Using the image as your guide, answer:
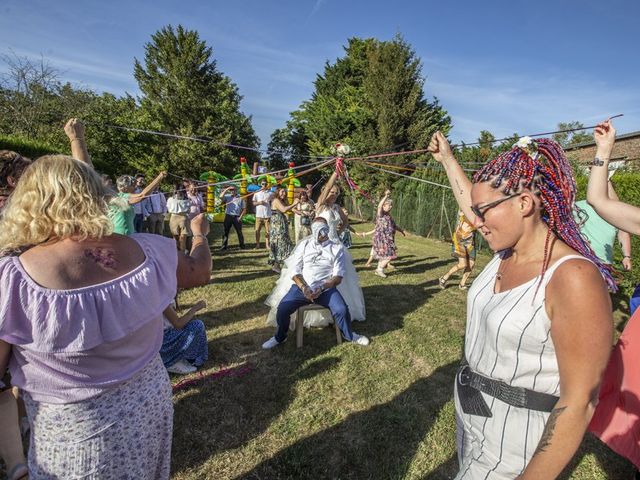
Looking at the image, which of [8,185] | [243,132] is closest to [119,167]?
[243,132]

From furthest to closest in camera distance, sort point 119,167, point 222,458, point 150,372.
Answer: point 119,167 → point 222,458 → point 150,372

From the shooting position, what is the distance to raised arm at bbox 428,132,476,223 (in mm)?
1963

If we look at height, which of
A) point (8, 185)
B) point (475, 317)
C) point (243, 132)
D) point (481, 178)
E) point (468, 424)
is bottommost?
point (468, 424)

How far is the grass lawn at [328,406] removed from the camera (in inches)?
108

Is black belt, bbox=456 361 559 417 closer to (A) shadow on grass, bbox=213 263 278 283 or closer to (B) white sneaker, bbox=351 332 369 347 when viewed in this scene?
(B) white sneaker, bbox=351 332 369 347

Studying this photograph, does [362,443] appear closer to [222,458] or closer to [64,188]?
[222,458]

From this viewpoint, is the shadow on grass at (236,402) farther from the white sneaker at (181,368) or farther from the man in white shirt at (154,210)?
the man in white shirt at (154,210)

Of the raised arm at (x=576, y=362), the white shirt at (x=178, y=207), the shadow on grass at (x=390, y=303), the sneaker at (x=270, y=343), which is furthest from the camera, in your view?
the white shirt at (x=178, y=207)

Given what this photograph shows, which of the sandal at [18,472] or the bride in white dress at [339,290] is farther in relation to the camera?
the bride in white dress at [339,290]

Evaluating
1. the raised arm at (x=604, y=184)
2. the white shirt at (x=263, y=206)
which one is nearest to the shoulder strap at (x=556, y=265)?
the raised arm at (x=604, y=184)

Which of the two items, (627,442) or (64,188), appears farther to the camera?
(627,442)

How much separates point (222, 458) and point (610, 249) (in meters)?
4.97

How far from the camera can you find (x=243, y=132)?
27219 mm

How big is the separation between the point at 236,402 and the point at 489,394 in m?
2.71
